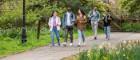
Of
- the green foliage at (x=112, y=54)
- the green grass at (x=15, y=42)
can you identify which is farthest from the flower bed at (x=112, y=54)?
the green grass at (x=15, y=42)

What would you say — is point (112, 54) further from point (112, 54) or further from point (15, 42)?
point (15, 42)

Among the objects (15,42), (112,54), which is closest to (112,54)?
(112,54)

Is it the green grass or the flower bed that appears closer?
the flower bed

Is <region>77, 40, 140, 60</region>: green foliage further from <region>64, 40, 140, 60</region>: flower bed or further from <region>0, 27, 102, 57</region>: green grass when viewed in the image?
<region>0, 27, 102, 57</region>: green grass

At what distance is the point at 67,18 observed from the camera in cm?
2041

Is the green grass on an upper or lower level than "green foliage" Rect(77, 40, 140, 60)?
lower

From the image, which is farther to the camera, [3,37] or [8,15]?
[8,15]

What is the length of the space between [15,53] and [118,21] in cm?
2707

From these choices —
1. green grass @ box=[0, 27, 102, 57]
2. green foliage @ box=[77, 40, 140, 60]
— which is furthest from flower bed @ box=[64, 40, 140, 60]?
green grass @ box=[0, 27, 102, 57]

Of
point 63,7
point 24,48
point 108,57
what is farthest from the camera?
point 63,7

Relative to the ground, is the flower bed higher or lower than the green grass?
higher

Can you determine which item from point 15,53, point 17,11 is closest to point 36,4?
point 17,11

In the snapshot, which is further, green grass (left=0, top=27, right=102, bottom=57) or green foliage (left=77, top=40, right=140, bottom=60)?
green grass (left=0, top=27, right=102, bottom=57)

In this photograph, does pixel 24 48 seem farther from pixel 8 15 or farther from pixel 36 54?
pixel 8 15
